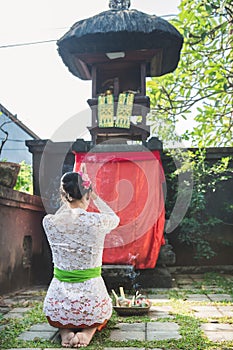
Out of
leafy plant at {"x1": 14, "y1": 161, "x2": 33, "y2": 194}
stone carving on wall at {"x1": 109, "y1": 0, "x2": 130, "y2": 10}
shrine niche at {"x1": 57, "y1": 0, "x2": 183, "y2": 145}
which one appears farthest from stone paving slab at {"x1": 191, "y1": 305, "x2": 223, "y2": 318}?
stone carving on wall at {"x1": 109, "y1": 0, "x2": 130, "y2": 10}

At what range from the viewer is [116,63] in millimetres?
6273

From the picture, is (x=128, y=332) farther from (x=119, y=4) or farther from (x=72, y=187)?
(x=119, y=4)

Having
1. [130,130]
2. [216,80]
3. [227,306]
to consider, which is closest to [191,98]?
[216,80]

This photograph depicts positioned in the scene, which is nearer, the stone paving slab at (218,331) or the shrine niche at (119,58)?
the stone paving slab at (218,331)

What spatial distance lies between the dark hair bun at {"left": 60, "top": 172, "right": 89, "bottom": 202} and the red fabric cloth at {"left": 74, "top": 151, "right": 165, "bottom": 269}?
8.65 ft

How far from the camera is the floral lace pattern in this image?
2.98m

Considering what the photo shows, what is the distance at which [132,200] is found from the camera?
5.86 meters

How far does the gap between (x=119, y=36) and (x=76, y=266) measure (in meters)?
3.89

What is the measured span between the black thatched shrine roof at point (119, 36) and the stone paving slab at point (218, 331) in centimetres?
412

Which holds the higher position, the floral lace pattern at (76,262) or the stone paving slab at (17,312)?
the floral lace pattern at (76,262)

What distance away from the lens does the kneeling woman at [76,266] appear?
2977mm

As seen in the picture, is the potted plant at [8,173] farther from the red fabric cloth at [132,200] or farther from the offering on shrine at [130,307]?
the offering on shrine at [130,307]

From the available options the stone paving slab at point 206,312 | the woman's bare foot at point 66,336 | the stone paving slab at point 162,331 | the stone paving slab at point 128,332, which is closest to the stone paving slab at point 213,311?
the stone paving slab at point 206,312

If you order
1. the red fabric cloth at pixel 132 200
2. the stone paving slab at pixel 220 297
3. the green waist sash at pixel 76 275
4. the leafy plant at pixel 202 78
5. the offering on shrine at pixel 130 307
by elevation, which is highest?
Answer: the leafy plant at pixel 202 78
